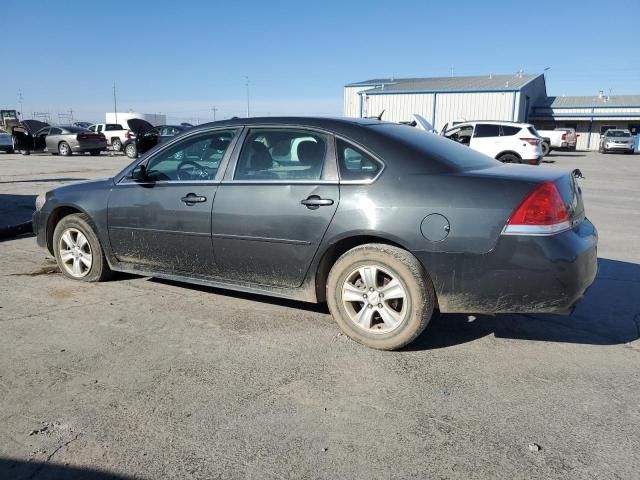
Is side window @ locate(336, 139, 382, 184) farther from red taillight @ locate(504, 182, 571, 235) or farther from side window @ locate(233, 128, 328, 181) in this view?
red taillight @ locate(504, 182, 571, 235)

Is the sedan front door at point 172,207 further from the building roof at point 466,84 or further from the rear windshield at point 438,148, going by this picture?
the building roof at point 466,84

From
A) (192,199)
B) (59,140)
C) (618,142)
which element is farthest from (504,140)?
(618,142)

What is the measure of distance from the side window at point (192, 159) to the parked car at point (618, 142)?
4007cm

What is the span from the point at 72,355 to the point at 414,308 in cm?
229

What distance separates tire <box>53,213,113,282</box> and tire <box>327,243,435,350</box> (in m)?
2.47

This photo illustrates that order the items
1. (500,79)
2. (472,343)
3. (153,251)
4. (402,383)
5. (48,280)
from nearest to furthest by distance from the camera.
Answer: (402,383) < (472,343) < (153,251) < (48,280) < (500,79)

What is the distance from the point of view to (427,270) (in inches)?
139

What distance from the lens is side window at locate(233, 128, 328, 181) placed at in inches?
156

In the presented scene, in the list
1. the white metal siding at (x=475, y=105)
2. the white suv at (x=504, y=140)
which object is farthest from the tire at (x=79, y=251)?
the white metal siding at (x=475, y=105)

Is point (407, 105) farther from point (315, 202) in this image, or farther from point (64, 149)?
point (315, 202)

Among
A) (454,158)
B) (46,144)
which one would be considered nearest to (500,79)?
(46,144)

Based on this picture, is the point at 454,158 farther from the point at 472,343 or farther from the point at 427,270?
the point at 472,343

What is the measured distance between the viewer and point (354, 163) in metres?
3.80

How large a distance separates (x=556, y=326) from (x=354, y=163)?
204 centimetres
